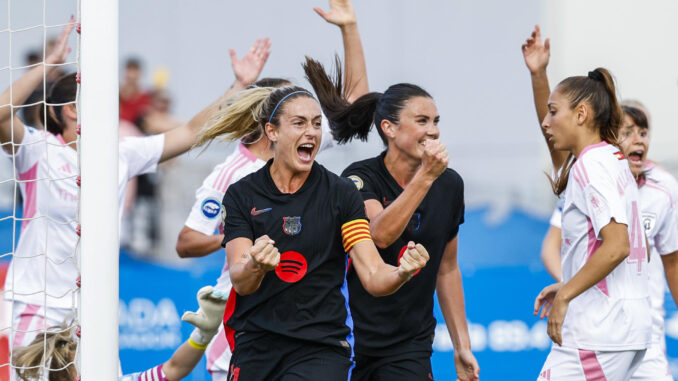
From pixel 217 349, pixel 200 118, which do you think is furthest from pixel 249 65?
pixel 217 349

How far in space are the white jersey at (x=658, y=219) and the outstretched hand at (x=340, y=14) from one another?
1.88 meters

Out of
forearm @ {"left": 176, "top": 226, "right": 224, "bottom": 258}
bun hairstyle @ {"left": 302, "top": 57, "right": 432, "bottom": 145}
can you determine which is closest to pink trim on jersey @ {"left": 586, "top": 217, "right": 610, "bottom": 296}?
bun hairstyle @ {"left": 302, "top": 57, "right": 432, "bottom": 145}

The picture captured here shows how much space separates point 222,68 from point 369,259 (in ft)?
22.1

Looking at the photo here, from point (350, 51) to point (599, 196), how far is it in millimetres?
1950

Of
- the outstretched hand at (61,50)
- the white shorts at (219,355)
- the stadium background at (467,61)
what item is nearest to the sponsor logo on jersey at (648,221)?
the white shorts at (219,355)

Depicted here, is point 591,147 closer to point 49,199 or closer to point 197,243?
point 197,243

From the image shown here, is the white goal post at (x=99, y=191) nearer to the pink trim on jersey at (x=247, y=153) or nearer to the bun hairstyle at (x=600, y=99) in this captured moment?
the pink trim on jersey at (x=247, y=153)

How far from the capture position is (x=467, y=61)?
1026cm

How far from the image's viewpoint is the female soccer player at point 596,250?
4020 mm

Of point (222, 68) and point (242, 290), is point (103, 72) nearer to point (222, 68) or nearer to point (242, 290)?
point (242, 290)

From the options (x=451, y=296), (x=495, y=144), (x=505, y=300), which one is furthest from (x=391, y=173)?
(x=495, y=144)

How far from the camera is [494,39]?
10336 millimetres

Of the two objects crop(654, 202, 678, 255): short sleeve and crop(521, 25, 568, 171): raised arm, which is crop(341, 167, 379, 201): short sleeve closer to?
crop(521, 25, 568, 171): raised arm

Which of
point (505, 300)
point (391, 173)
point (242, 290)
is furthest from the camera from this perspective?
point (505, 300)
